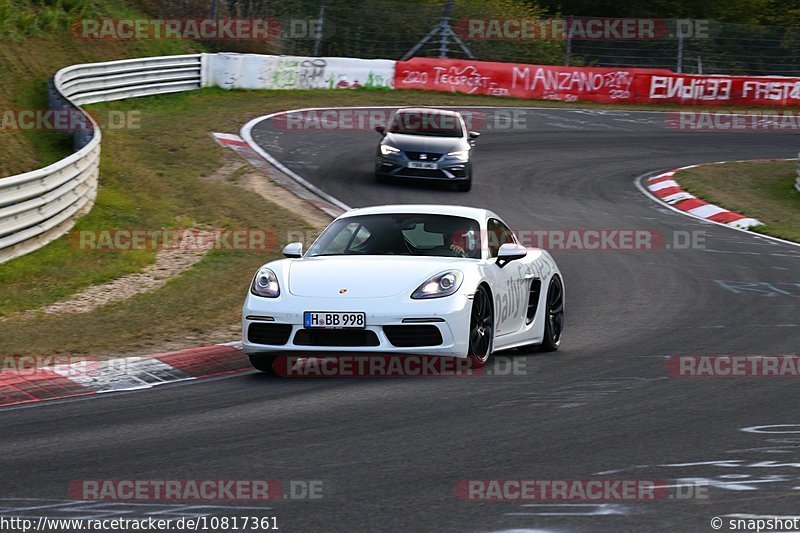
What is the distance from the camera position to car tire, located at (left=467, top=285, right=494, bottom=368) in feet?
28.6

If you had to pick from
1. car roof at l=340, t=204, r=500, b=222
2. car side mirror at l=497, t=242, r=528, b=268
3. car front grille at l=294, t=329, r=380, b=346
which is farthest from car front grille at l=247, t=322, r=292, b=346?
car side mirror at l=497, t=242, r=528, b=268

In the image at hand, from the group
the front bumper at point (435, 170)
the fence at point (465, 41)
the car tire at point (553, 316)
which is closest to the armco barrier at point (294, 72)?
the fence at point (465, 41)

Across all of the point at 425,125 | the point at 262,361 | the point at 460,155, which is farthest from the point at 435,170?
the point at 262,361

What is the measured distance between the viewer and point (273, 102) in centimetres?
3055

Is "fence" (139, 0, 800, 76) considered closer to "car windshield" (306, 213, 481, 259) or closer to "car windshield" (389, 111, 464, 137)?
"car windshield" (389, 111, 464, 137)

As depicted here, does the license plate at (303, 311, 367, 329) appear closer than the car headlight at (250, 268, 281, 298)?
Yes

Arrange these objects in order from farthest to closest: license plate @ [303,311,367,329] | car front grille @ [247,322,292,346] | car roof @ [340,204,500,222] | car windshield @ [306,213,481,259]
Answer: car roof @ [340,204,500,222], car windshield @ [306,213,481,259], car front grille @ [247,322,292,346], license plate @ [303,311,367,329]

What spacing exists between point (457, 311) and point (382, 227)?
1408 millimetres

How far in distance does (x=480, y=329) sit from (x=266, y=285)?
1557 mm

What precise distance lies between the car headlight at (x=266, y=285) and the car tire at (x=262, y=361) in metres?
0.44

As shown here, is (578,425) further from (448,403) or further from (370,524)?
(370,524)

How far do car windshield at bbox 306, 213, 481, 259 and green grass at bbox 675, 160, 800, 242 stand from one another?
10965 mm

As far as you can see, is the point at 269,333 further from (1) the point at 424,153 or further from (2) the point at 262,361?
(1) the point at 424,153

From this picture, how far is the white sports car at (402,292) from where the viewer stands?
8328 mm
